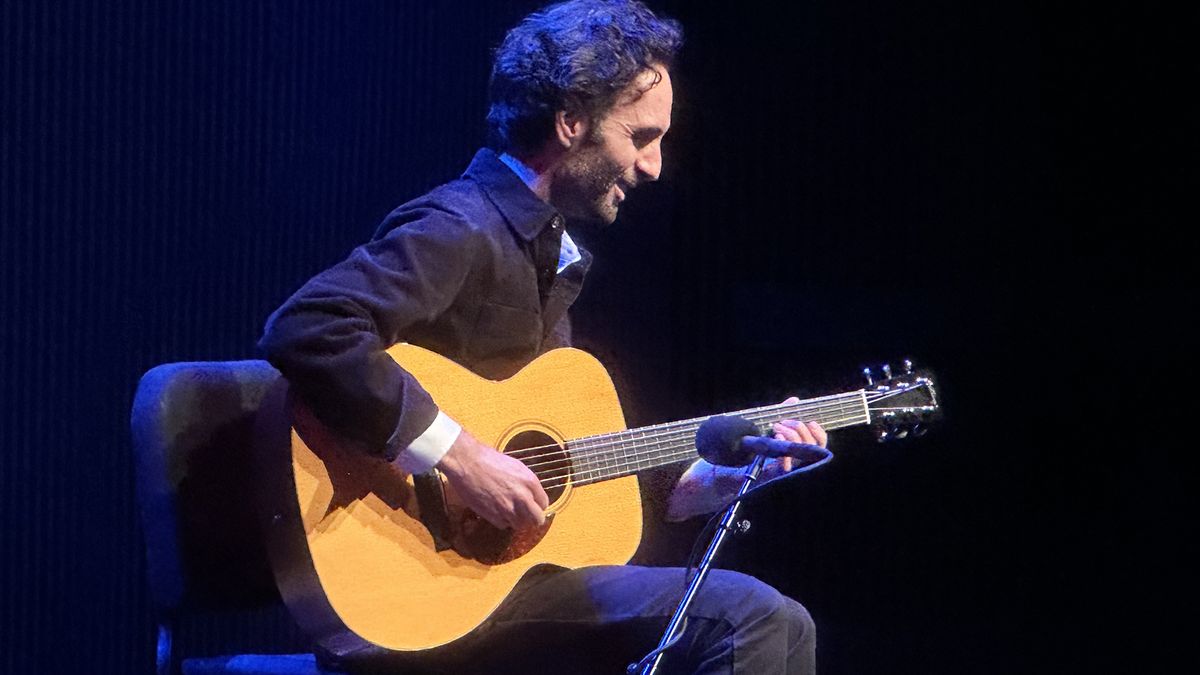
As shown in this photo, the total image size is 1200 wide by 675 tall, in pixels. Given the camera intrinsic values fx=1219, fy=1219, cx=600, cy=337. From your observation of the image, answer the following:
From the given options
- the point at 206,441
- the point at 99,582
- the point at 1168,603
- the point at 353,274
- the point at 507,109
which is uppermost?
the point at 507,109

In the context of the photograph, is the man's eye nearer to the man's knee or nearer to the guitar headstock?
the guitar headstock

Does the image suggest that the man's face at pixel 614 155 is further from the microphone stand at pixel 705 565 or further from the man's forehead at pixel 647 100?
the microphone stand at pixel 705 565

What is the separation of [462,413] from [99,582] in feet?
6.14

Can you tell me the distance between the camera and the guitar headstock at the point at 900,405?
2.93 meters

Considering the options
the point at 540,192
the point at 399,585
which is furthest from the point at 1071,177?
the point at 399,585

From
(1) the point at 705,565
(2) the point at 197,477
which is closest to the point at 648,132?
(1) the point at 705,565

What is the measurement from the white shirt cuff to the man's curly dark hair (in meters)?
0.79

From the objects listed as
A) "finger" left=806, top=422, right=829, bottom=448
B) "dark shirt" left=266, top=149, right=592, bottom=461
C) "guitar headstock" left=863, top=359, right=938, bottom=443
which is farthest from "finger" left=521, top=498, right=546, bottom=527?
"guitar headstock" left=863, top=359, right=938, bottom=443

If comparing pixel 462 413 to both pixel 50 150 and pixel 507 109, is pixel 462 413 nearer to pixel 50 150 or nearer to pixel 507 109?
pixel 507 109

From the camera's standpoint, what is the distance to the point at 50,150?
360 cm

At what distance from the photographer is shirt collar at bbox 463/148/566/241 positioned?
2549mm

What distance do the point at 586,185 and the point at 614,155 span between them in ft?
0.30

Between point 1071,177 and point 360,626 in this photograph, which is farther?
point 1071,177

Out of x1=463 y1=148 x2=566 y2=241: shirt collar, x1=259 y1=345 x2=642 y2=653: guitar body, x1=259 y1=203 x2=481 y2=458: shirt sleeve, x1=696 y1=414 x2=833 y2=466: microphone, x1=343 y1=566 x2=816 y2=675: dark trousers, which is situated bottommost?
x1=343 y1=566 x2=816 y2=675: dark trousers
